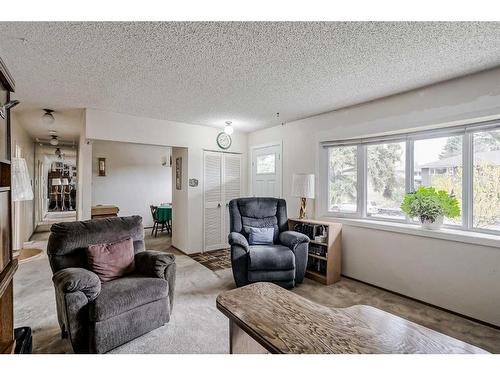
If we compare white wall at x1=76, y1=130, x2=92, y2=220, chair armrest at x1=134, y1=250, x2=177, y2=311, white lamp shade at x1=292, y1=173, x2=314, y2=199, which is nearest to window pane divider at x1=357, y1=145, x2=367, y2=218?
white lamp shade at x1=292, y1=173, x2=314, y2=199

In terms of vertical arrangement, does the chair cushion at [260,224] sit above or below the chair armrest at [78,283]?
above

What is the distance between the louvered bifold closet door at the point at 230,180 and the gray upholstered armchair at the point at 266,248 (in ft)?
4.59

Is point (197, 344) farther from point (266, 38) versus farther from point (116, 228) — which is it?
point (266, 38)

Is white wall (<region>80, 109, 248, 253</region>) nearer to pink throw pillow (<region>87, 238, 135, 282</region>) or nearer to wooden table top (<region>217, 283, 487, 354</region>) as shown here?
pink throw pillow (<region>87, 238, 135, 282</region>)

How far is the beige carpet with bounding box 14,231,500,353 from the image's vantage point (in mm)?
1880

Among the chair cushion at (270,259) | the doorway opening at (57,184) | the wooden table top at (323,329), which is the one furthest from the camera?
the doorway opening at (57,184)

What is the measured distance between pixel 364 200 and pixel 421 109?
4.12 ft

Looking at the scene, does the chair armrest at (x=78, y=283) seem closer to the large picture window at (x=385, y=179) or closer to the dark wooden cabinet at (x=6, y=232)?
the dark wooden cabinet at (x=6, y=232)

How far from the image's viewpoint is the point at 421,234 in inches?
104

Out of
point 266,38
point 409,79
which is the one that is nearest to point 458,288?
point 409,79

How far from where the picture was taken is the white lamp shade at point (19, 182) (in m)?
3.18

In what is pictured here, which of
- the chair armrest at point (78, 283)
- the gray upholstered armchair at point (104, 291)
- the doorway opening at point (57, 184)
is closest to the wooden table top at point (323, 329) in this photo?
the gray upholstered armchair at point (104, 291)

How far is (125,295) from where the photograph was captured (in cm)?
182

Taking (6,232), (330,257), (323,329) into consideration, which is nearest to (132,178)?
(330,257)
